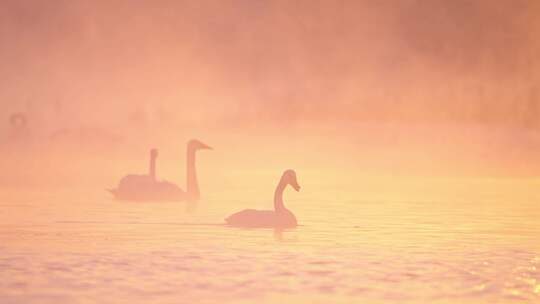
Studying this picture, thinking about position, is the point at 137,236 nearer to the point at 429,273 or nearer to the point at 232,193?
the point at 429,273

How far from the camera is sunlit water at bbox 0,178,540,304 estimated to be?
56.7ft

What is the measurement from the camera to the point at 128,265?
20.1 metres

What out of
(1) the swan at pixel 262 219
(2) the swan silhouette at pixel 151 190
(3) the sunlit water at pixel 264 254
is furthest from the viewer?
(2) the swan silhouette at pixel 151 190

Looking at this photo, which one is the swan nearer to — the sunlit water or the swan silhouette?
the sunlit water

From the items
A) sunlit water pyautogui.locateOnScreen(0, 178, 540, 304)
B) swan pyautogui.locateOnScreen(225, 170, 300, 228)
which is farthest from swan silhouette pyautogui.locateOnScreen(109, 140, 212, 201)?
swan pyautogui.locateOnScreen(225, 170, 300, 228)

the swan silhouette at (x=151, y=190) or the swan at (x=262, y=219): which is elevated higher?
the swan silhouette at (x=151, y=190)

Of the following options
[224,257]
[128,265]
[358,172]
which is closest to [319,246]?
[224,257]

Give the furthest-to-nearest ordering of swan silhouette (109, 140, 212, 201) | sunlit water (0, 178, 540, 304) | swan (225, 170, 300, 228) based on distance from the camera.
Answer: swan silhouette (109, 140, 212, 201) → swan (225, 170, 300, 228) → sunlit water (0, 178, 540, 304)

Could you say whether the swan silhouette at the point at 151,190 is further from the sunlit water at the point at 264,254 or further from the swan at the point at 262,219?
the swan at the point at 262,219

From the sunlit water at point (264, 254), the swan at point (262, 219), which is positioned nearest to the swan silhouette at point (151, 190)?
the sunlit water at point (264, 254)

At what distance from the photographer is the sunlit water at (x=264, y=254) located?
1728 centimetres

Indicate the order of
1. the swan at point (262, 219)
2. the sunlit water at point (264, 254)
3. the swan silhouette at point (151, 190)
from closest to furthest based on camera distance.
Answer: the sunlit water at point (264, 254), the swan at point (262, 219), the swan silhouette at point (151, 190)

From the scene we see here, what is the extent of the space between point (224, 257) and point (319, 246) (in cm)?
294

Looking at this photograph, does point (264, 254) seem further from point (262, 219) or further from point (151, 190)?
point (151, 190)
